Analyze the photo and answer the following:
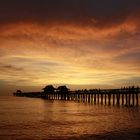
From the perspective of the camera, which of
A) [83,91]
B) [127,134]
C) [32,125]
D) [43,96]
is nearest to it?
[127,134]

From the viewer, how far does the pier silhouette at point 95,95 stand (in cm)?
5870

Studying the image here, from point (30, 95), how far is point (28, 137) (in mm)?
126995

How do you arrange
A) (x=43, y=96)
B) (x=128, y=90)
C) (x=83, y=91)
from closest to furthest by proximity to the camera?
(x=128, y=90) < (x=83, y=91) < (x=43, y=96)

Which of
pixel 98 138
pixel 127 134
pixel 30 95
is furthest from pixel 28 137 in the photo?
pixel 30 95

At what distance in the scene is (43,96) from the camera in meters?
133

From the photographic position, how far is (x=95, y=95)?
240ft

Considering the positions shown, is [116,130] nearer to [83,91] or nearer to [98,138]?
[98,138]

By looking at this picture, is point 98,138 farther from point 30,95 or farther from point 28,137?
point 30,95

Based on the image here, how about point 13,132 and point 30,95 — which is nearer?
point 13,132

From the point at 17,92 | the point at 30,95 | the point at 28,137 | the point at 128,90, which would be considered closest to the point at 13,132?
the point at 28,137

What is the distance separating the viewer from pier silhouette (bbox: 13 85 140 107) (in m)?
58.7

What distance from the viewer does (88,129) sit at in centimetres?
2773

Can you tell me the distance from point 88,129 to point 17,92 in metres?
163

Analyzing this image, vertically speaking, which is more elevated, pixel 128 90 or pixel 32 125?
pixel 128 90
